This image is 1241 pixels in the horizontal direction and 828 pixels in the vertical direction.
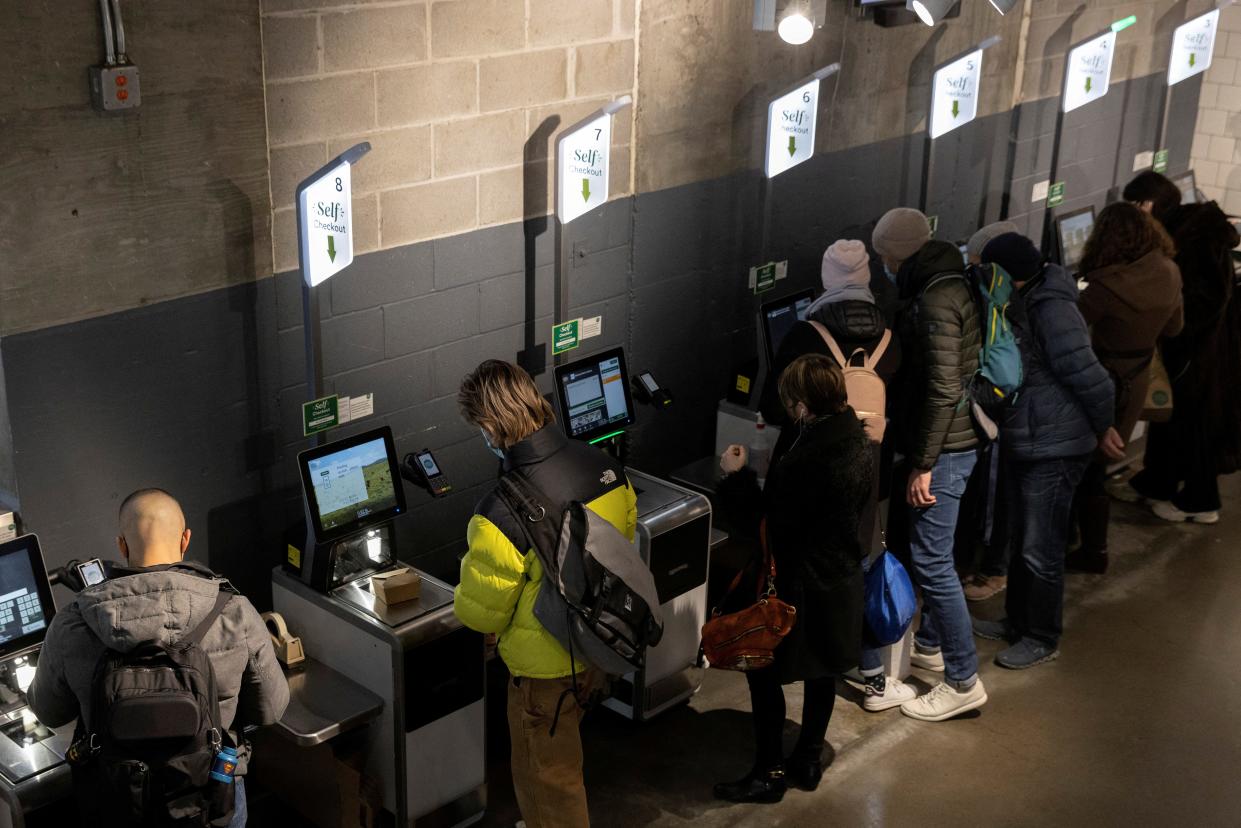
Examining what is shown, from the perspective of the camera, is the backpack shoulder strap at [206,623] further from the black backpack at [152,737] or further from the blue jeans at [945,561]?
the blue jeans at [945,561]

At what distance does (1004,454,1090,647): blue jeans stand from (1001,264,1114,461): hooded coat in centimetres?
9

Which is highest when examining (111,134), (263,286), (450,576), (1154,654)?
(111,134)

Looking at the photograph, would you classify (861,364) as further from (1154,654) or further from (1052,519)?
(1154,654)

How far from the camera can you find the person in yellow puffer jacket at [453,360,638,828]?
353 centimetres

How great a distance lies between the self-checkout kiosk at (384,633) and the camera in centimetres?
397

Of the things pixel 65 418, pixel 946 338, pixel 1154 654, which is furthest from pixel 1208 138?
pixel 65 418

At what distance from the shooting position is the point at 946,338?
15.2 feet

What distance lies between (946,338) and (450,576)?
77.1 inches

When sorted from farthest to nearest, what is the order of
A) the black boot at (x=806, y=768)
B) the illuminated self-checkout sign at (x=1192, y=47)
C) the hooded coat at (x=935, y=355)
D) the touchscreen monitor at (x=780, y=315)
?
1. the illuminated self-checkout sign at (x=1192, y=47)
2. the touchscreen monitor at (x=780, y=315)
3. the hooded coat at (x=935, y=355)
4. the black boot at (x=806, y=768)

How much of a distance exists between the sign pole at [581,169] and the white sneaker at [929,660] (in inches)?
77.4

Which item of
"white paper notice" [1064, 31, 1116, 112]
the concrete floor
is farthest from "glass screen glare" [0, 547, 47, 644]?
"white paper notice" [1064, 31, 1116, 112]

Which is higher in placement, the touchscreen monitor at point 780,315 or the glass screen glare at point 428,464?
the touchscreen monitor at point 780,315

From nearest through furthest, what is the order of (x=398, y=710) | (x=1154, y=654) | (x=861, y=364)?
1. (x=398, y=710)
2. (x=861, y=364)
3. (x=1154, y=654)

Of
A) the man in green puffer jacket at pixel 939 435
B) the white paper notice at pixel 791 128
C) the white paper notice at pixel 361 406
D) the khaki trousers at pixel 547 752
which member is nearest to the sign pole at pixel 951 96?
the white paper notice at pixel 791 128
